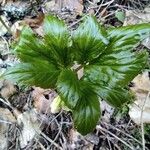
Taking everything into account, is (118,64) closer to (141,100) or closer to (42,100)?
(141,100)

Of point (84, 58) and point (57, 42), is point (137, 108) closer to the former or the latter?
point (84, 58)

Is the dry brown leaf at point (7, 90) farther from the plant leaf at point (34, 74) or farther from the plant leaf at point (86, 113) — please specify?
the plant leaf at point (86, 113)

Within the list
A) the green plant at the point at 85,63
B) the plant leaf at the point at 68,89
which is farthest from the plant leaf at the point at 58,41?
the plant leaf at the point at 68,89

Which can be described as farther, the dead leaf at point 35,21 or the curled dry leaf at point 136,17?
the dead leaf at point 35,21

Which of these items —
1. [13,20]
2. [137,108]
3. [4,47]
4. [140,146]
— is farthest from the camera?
[13,20]

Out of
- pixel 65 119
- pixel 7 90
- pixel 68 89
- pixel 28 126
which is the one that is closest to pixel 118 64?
pixel 68 89

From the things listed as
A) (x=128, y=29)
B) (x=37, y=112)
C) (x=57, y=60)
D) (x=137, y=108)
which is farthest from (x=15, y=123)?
(x=128, y=29)
